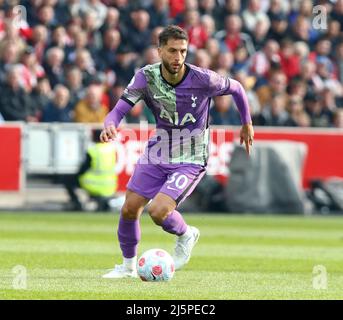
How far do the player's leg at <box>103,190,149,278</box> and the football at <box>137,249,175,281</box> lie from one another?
1.25 ft

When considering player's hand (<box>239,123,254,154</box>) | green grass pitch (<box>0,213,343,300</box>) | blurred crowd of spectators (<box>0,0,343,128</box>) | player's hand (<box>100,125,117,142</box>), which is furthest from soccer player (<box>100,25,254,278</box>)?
blurred crowd of spectators (<box>0,0,343,128</box>)

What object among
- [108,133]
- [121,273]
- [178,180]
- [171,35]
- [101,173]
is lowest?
[101,173]

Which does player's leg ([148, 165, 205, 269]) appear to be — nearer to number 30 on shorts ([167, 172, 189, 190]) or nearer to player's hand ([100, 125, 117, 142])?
number 30 on shorts ([167, 172, 189, 190])

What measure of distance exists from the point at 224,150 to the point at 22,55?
3971mm

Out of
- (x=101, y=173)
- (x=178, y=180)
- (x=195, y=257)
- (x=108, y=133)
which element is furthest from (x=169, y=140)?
(x=101, y=173)

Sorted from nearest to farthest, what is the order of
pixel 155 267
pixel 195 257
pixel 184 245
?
1. pixel 155 267
2. pixel 184 245
3. pixel 195 257

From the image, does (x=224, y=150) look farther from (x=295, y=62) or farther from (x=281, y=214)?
(x=295, y=62)

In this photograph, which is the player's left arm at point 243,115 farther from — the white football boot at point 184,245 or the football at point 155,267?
the football at point 155,267

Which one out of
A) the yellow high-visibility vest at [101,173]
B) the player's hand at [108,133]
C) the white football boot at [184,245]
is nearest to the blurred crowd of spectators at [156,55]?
the yellow high-visibility vest at [101,173]

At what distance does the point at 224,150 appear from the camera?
2095 centimetres

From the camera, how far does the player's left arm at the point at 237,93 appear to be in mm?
10344

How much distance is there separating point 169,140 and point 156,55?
11.1 m

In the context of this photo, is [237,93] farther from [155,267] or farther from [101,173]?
[101,173]

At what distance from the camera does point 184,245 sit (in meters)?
10.7
